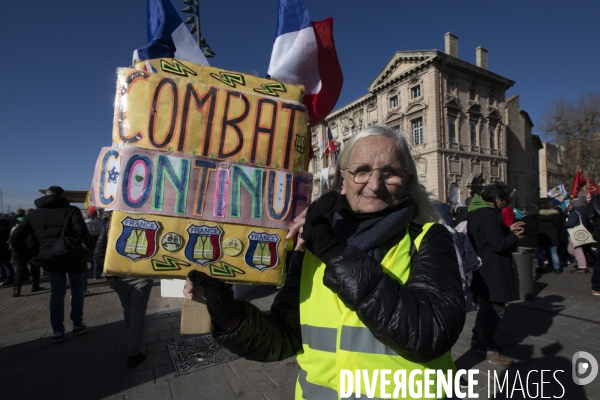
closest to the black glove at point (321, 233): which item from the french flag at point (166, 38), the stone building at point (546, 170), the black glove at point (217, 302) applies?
the black glove at point (217, 302)

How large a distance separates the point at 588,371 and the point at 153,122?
4.66m

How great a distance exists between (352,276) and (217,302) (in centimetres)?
60

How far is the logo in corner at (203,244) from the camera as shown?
135 cm

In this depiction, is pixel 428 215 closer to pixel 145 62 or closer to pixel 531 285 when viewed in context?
pixel 145 62

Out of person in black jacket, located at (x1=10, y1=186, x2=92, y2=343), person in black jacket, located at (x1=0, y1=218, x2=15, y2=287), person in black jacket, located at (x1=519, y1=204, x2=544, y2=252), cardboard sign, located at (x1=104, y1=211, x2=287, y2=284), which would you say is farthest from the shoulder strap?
person in black jacket, located at (x1=0, y1=218, x2=15, y2=287)

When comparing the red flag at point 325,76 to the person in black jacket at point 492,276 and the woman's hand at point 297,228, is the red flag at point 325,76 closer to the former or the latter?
the woman's hand at point 297,228

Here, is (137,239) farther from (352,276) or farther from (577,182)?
(577,182)

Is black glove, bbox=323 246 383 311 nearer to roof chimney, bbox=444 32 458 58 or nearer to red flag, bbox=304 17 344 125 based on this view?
red flag, bbox=304 17 344 125

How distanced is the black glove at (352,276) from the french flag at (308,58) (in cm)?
103

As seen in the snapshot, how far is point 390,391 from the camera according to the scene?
1043mm

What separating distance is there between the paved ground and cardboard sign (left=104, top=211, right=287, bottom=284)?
2.15 m

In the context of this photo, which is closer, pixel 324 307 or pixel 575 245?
pixel 324 307

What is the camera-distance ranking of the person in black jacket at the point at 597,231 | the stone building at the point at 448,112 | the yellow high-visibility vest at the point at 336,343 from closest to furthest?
the yellow high-visibility vest at the point at 336,343 < the person in black jacket at the point at 597,231 < the stone building at the point at 448,112

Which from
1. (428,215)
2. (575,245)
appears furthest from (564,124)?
(428,215)
